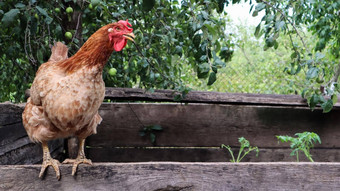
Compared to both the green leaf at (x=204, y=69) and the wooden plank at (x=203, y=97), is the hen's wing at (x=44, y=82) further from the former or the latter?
the wooden plank at (x=203, y=97)

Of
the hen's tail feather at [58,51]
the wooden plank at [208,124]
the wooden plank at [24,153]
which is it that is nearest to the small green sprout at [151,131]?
the wooden plank at [208,124]

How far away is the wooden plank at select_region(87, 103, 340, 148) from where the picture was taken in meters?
2.56

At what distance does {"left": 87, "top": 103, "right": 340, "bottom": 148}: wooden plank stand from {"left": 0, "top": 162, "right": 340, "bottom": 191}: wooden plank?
4.40 ft

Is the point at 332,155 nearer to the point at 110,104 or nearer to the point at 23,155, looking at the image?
the point at 110,104

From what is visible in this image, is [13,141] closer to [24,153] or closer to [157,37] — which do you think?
[24,153]

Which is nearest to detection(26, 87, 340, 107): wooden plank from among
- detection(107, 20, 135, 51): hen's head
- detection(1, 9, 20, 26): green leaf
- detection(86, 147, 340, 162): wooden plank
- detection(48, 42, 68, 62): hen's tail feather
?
detection(86, 147, 340, 162): wooden plank

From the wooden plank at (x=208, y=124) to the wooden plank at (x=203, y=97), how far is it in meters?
0.22

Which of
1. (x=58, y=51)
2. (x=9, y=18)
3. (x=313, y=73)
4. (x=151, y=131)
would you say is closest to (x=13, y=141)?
(x=58, y=51)

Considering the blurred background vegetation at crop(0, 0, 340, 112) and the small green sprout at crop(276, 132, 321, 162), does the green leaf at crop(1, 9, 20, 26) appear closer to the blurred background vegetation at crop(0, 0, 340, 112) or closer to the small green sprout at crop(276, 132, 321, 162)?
the blurred background vegetation at crop(0, 0, 340, 112)

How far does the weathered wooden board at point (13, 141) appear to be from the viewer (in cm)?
159

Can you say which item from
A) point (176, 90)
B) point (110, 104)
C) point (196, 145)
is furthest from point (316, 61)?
point (110, 104)

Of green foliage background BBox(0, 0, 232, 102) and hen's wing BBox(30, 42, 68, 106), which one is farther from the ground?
green foliage background BBox(0, 0, 232, 102)

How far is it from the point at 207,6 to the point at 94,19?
32.4 inches

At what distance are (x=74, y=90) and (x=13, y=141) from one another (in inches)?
27.9
